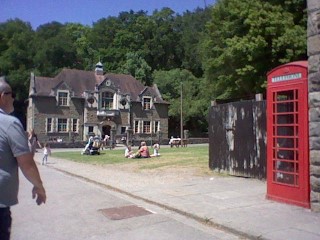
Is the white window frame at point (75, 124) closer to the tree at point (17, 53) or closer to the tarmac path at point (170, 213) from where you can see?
the tree at point (17, 53)

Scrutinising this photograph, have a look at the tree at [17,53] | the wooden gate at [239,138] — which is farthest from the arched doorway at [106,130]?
the wooden gate at [239,138]

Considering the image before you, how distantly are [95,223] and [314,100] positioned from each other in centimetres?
512

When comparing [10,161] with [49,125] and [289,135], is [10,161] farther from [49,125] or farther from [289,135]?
[49,125]

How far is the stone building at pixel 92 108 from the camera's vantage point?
189 ft

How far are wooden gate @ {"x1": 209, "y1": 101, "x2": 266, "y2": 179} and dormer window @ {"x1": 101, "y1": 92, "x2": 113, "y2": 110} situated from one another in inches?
1890

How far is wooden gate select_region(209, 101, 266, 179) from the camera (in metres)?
12.7

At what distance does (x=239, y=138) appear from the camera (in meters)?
13.6

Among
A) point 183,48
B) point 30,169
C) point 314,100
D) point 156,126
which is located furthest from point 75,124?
point 30,169

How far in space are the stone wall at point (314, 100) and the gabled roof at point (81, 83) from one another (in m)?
52.2

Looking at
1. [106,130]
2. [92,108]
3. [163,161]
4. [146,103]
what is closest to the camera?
[163,161]

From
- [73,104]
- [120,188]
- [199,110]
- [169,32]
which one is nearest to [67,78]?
[73,104]

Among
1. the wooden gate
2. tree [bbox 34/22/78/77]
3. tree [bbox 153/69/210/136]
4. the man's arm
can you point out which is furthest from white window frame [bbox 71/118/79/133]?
the man's arm

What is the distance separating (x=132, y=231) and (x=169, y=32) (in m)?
93.6

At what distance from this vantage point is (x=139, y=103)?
216 feet
